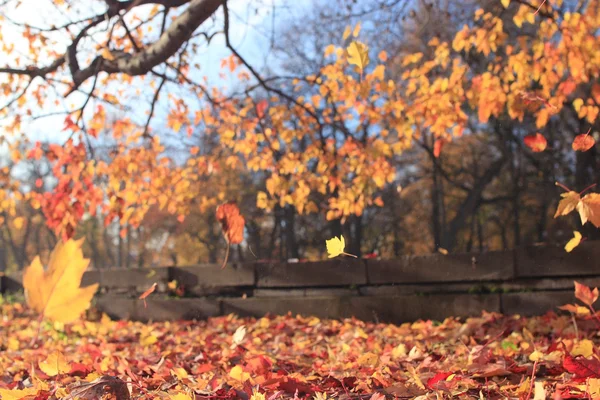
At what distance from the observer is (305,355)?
340cm

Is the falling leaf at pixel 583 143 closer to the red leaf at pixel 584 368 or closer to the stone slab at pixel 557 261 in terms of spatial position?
the red leaf at pixel 584 368

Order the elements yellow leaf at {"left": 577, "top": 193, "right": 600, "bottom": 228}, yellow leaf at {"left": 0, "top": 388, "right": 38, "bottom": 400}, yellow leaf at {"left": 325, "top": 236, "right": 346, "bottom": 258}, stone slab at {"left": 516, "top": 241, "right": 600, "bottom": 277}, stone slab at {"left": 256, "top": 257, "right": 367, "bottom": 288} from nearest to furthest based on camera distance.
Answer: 1. yellow leaf at {"left": 325, "top": 236, "right": 346, "bottom": 258}
2. yellow leaf at {"left": 0, "top": 388, "right": 38, "bottom": 400}
3. yellow leaf at {"left": 577, "top": 193, "right": 600, "bottom": 228}
4. stone slab at {"left": 516, "top": 241, "right": 600, "bottom": 277}
5. stone slab at {"left": 256, "top": 257, "right": 367, "bottom": 288}

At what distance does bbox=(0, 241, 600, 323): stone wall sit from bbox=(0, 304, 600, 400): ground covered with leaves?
219 millimetres

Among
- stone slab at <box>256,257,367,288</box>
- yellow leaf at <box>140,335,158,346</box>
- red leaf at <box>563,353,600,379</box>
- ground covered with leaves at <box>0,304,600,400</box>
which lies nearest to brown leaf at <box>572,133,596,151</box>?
ground covered with leaves at <box>0,304,600,400</box>

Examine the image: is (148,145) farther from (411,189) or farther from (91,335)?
(411,189)

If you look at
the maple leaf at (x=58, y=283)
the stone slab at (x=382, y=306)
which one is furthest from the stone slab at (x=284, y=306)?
the maple leaf at (x=58, y=283)

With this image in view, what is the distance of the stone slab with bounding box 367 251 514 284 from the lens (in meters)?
4.85

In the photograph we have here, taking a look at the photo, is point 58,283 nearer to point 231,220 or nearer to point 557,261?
point 231,220

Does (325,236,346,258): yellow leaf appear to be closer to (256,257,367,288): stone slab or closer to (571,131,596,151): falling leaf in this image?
(571,131,596,151): falling leaf

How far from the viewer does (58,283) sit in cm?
90

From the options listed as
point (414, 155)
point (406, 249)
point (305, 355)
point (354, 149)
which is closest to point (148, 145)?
point (354, 149)

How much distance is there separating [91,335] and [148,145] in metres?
4.01

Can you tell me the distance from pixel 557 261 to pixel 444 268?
38.7 inches

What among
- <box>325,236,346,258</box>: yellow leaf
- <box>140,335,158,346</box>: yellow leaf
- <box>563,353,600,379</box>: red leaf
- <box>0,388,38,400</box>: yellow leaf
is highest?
<box>325,236,346,258</box>: yellow leaf
